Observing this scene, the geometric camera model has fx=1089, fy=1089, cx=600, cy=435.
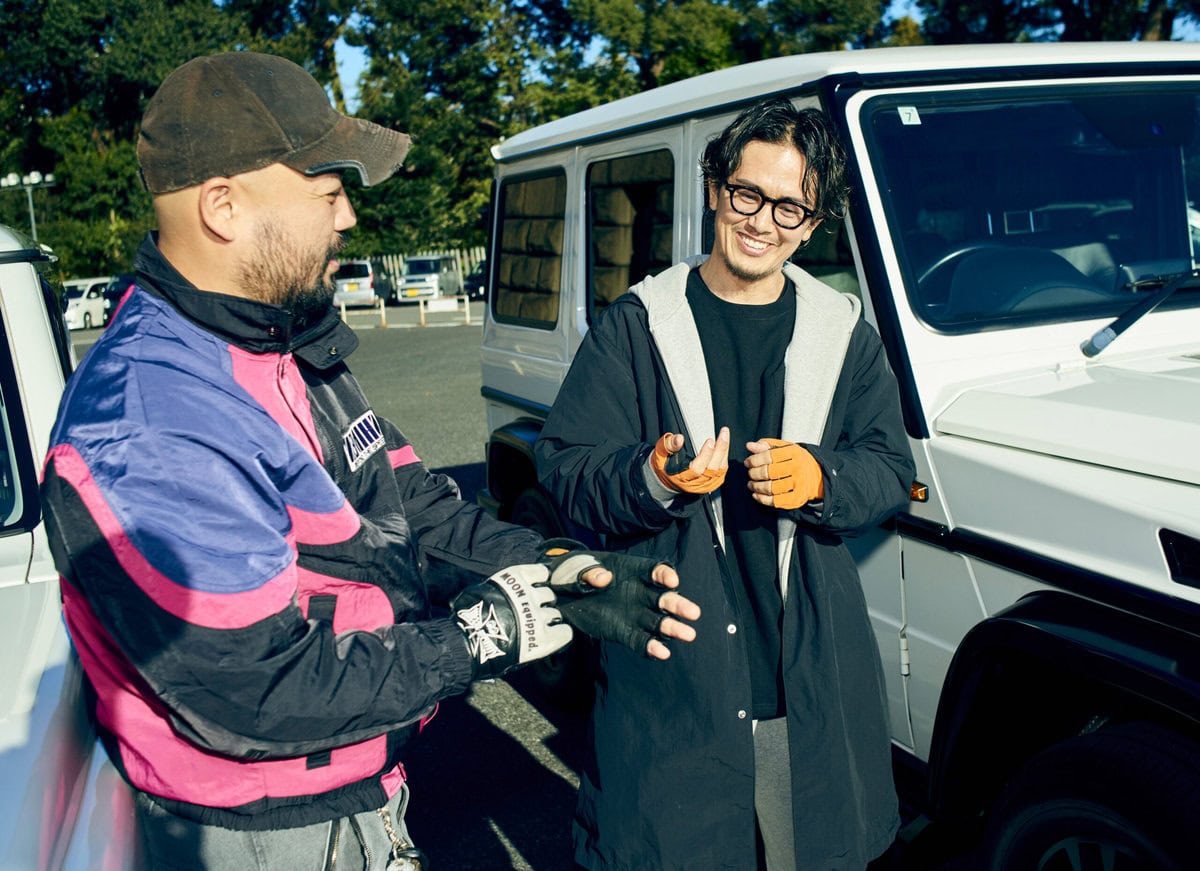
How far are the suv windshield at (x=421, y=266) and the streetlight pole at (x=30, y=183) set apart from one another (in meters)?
10.8

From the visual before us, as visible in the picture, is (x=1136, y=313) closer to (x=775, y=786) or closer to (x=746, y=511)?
(x=746, y=511)

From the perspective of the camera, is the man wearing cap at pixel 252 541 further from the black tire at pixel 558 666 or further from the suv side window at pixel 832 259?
the black tire at pixel 558 666

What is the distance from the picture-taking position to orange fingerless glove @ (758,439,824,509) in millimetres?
2031

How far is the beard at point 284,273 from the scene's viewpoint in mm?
1573

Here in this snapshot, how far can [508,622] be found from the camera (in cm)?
165

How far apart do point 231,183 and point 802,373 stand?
1174 mm

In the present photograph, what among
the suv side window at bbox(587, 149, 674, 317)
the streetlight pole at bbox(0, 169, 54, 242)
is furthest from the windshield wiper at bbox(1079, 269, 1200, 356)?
the streetlight pole at bbox(0, 169, 54, 242)

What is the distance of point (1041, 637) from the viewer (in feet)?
7.14

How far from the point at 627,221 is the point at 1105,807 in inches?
101

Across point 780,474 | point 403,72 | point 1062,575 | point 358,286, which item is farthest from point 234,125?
point 403,72

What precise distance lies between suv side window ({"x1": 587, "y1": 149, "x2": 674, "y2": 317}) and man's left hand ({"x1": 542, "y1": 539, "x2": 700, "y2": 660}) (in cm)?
192

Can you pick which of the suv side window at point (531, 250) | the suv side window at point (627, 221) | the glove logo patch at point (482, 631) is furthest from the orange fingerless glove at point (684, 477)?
the suv side window at point (531, 250)

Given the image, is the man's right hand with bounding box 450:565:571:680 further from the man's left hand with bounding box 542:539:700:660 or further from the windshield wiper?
the windshield wiper

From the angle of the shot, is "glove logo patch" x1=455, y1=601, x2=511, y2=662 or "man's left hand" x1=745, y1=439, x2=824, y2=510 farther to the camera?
"man's left hand" x1=745, y1=439, x2=824, y2=510
